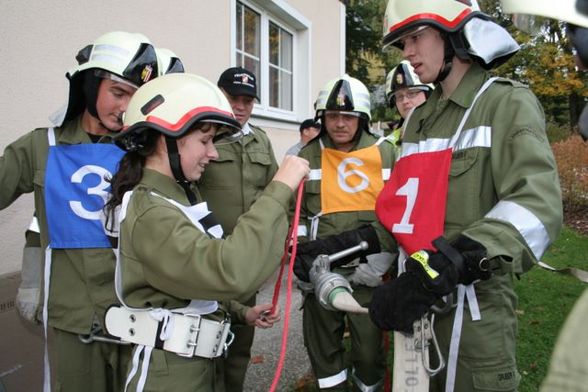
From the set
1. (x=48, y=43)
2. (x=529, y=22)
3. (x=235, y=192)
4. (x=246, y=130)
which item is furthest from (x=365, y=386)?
(x=48, y=43)

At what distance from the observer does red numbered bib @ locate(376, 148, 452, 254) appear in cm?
188

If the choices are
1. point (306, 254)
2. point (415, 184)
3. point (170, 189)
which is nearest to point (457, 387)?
point (415, 184)

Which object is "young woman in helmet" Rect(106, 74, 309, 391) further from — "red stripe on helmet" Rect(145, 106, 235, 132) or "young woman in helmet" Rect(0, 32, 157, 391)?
"young woman in helmet" Rect(0, 32, 157, 391)

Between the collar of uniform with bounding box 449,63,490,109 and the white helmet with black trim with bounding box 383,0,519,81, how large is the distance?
0.14 feet

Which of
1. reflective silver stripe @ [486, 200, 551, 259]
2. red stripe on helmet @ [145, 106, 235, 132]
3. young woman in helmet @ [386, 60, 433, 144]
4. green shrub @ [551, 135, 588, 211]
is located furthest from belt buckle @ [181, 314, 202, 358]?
green shrub @ [551, 135, 588, 211]

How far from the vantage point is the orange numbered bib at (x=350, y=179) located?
3.25 metres

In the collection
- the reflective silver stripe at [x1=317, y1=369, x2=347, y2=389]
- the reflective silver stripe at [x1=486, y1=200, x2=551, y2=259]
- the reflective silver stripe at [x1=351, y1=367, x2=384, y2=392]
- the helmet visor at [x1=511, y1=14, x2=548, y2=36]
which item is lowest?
the reflective silver stripe at [x1=351, y1=367, x2=384, y2=392]

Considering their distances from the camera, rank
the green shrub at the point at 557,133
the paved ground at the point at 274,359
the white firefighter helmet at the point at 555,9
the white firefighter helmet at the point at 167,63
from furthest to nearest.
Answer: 1. the green shrub at the point at 557,133
2. the paved ground at the point at 274,359
3. the white firefighter helmet at the point at 167,63
4. the white firefighter helmet at the point at 555,9

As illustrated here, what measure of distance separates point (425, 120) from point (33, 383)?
2885 millimetres

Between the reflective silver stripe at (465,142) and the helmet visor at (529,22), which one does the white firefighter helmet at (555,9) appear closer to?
the helmet visor at (529,22)

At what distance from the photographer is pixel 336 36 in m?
8.13

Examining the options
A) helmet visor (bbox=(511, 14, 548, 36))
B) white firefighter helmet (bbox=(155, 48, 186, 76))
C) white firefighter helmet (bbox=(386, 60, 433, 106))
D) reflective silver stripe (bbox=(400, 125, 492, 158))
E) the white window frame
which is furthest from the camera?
the white window frame

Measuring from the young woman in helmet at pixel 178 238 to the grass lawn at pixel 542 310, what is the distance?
2218 millimetres

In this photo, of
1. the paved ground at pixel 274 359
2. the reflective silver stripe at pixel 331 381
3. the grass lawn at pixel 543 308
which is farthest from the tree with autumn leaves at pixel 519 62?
the paved ground at pixel 274 359
